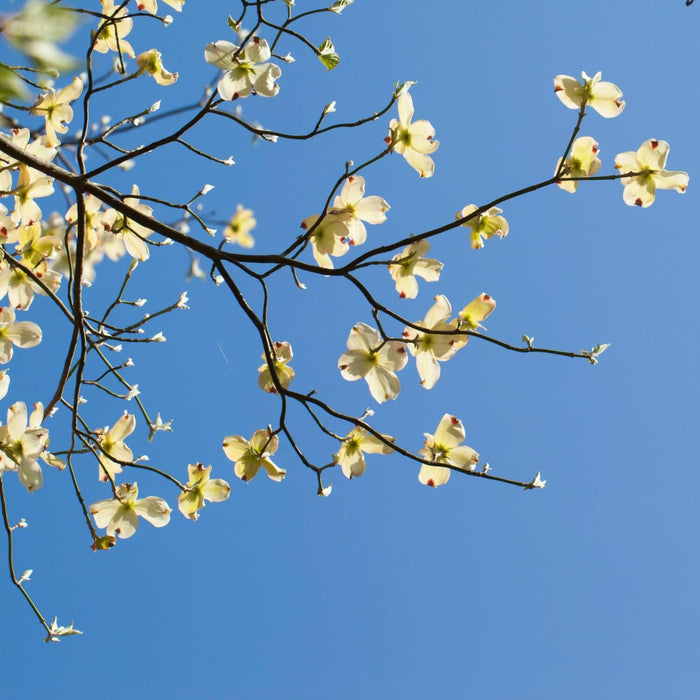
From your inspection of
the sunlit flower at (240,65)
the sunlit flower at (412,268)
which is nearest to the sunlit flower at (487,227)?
the sunlit flower at (412,268)

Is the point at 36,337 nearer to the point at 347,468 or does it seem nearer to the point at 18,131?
the point at 18,131

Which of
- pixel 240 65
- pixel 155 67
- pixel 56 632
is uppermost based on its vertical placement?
pixel 155 67

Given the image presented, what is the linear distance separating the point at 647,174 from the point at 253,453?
859mm

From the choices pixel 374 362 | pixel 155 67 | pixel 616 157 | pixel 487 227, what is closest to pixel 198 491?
pixel 374 362

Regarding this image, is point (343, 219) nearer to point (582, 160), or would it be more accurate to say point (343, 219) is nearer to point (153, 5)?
point (582, 160)

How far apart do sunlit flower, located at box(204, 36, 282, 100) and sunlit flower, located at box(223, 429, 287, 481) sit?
606mm

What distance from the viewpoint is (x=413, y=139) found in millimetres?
1344

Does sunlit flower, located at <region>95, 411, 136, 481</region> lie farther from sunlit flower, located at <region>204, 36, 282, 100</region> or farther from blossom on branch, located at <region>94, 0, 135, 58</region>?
blossom on branch, located at <region>94, 0, 135, 58</region>

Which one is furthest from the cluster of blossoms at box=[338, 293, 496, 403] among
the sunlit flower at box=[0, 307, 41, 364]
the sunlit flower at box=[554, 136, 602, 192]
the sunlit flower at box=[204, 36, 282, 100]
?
the sunlit flower at box=[0, 307, 41, 364]

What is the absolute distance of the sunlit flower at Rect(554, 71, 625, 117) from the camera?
124 cm

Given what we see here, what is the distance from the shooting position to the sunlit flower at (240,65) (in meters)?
1.24

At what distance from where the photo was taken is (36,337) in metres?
1.32

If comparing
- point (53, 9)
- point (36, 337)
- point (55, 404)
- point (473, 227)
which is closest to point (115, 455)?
point (55, 404)

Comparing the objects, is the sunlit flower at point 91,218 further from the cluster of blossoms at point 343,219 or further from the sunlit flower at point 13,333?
the cluster of blossoms at point 343,219
